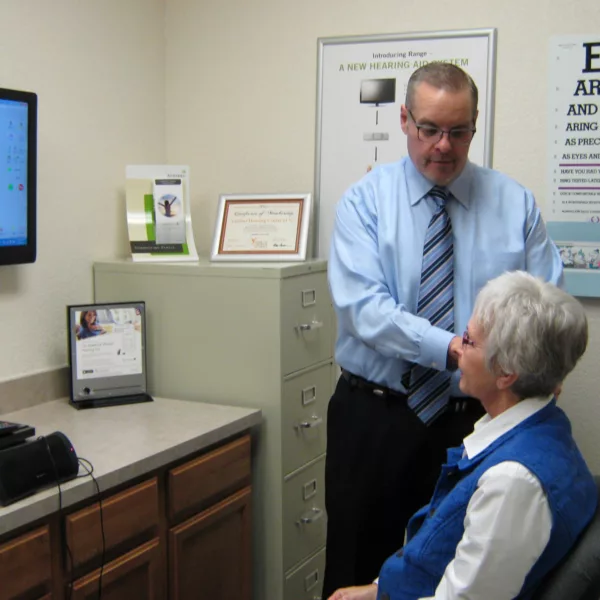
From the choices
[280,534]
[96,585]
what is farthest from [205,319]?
[96,585]

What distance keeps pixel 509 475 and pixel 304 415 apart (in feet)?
4.40

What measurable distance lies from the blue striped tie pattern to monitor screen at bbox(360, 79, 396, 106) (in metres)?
0.82

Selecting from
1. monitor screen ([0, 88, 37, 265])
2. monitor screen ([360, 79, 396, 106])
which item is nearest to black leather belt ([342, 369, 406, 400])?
monitor screen ([0, 88, 37, 265])

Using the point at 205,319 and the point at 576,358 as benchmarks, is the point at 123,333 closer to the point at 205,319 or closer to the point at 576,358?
the point at 205,319

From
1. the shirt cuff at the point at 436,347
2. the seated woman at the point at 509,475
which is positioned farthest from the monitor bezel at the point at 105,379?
the seated woman at the point at 509,475

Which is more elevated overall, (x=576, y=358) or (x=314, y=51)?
(x=314, y=51)

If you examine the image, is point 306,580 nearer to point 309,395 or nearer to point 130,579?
point 309,395

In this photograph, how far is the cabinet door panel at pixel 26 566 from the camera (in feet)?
5.25

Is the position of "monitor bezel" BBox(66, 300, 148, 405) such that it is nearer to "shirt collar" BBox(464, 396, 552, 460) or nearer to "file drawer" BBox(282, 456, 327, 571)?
"file drawer" BBox(282, 456, 327, 571)

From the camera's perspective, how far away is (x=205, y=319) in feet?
8.13

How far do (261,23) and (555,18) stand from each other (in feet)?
3.32

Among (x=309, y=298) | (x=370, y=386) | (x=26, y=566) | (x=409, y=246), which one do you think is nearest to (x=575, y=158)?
(x=409, y=246)

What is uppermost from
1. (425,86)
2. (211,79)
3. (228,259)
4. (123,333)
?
(211,79)

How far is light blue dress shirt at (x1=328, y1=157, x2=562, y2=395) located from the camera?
197cm
